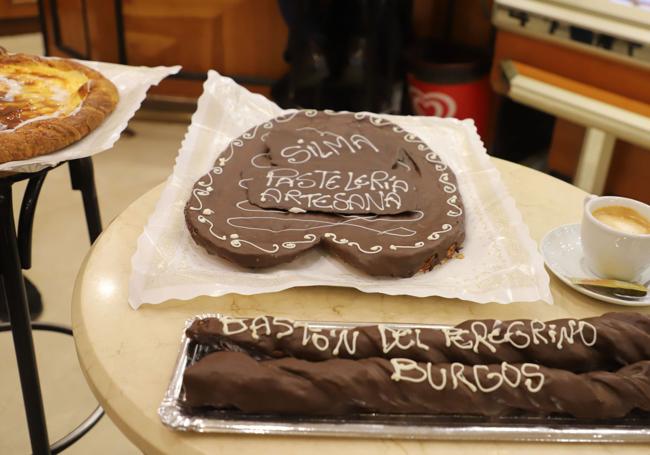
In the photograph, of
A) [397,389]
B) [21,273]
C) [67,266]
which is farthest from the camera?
[67,266]

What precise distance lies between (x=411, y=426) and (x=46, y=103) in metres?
1.00

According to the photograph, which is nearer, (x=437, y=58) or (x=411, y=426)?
(x=411, y=426)

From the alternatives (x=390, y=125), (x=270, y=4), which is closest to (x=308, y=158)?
(x=390, y=125)

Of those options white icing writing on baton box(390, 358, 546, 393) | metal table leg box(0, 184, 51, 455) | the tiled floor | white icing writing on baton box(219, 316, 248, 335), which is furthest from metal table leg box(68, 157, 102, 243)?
white icing writing on baton box(390, 358, 546, 393)

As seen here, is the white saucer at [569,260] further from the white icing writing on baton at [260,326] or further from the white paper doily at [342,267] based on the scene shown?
the white icing writing on baton at [260,326]

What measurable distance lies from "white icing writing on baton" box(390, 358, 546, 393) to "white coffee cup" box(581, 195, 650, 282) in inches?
11.9

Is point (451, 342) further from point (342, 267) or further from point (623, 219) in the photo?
point (623, 219)

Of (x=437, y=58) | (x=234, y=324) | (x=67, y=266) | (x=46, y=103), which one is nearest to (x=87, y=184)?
(x=46, y=103)

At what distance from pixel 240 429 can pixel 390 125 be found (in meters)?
0.83

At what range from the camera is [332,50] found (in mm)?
2543

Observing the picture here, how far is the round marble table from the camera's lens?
2.48 feet

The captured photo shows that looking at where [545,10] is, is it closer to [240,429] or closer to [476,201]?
[476,201]

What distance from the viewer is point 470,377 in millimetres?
771

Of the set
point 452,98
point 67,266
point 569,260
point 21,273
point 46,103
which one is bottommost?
point 67,266
